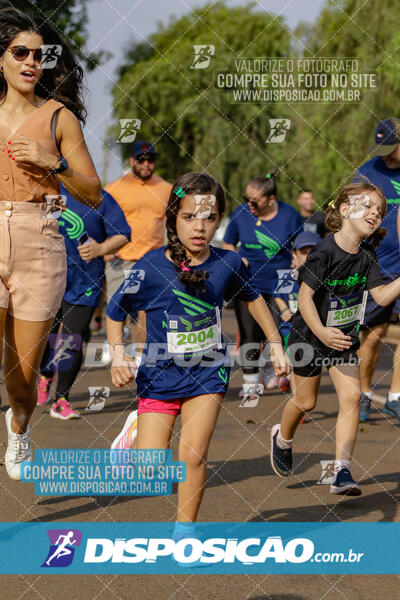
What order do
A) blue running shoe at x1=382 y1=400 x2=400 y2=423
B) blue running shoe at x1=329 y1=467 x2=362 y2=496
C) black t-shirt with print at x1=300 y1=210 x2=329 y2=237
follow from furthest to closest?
black t-shirt with print at x1=300 y1=210 x2=329 y2=237 → blue running shoe at x1=382 y1=400 x2=400 y2=423 → blue running shoe at x1=329 y1=467 x2=362 y2=496

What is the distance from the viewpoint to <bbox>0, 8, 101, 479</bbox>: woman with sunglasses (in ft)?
14.2

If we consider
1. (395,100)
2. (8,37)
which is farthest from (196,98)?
(8,37)

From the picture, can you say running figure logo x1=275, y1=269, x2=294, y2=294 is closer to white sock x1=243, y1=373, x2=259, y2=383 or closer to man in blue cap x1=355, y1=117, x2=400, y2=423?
white sock x1=243, y1=373, x2=259, y2=383

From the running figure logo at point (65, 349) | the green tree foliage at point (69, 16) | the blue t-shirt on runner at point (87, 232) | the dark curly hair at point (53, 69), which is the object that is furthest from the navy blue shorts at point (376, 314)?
the green tree foliage at point (69, 16)

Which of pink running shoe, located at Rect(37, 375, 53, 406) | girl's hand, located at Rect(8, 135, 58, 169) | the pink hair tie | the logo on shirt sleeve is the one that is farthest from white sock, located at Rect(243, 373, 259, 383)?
girl's hand, located at Rect(8, 135, 58, 169)

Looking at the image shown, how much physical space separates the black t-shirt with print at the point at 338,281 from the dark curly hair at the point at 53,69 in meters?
1.60

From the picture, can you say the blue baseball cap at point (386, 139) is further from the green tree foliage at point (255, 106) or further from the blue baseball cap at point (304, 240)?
the green tree foliage at point (255, 106)

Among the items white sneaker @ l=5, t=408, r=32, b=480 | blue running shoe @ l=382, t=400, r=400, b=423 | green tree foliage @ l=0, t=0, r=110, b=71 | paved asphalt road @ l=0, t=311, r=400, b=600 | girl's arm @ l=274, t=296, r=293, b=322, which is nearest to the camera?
paved asphalt road @ l=0, t=311, r=400, b=600

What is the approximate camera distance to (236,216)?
9539 millimetres

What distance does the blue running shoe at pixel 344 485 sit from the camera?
5.26 metres

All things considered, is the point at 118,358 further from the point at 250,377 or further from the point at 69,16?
the point at 69,16

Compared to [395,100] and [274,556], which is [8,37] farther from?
[395,100]

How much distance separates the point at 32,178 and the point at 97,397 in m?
4.79

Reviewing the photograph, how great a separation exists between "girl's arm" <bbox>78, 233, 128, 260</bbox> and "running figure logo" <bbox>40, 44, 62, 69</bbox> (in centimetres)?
317
